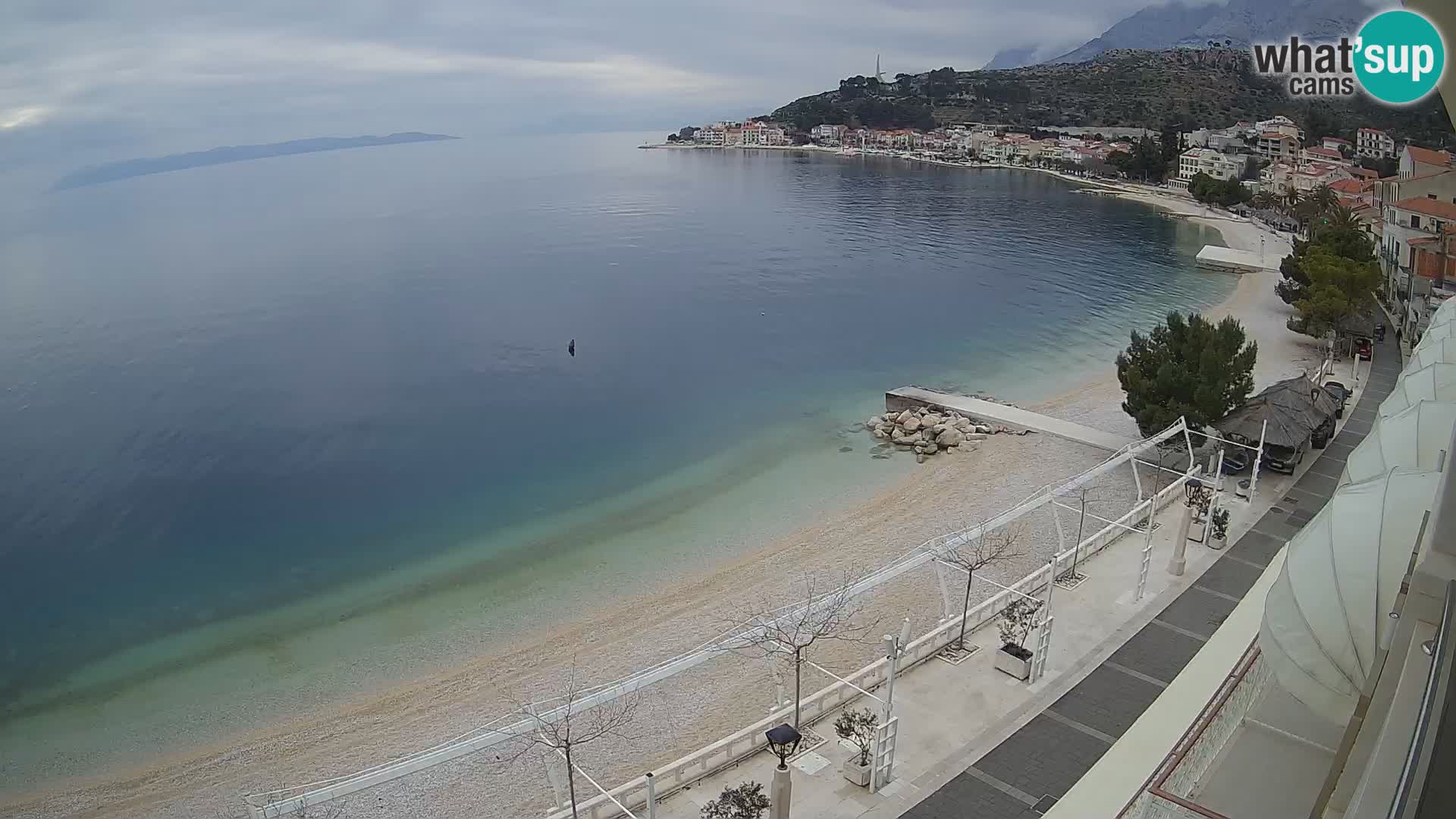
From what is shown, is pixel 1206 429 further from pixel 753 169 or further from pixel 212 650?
pixel 753 169

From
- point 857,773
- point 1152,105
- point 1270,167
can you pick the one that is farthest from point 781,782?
point 1152,105

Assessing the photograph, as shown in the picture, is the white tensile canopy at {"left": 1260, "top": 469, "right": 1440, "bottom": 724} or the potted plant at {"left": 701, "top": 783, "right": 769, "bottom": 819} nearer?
the white tensile canopy at {"left": 1260, "top": 469, "right": 1440, "bottom": 724}

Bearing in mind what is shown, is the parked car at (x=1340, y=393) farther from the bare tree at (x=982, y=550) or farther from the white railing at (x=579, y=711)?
the bare tree at (x=982, y=550)

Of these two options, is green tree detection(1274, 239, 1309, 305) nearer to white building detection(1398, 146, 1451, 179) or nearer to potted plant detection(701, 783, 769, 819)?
white building detection(1398, 146, 1451, 179)

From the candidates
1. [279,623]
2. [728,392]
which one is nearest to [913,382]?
[728,392]

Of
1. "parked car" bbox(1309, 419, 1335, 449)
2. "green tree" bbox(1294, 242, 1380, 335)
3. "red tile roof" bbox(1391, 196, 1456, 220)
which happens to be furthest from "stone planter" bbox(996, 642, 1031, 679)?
"red tile roof" bbox(1391, 196, 1456, 220)

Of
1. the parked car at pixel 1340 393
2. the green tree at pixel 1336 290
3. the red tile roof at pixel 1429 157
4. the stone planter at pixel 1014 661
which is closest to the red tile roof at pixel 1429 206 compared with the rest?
the red tile roof at pixel 1429 157
